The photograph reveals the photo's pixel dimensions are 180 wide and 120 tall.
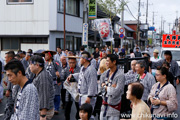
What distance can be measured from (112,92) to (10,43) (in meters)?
16.4

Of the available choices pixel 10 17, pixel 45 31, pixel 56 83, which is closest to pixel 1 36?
pixel 10 17

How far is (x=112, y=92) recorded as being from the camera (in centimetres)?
472

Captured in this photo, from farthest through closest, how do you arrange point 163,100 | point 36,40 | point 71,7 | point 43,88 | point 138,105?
point 71,7 < point 36,40 < point 43,88 < point 163,100 < point 138,105

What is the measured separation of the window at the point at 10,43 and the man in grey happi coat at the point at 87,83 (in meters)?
14.7

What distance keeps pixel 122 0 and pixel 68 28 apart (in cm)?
836

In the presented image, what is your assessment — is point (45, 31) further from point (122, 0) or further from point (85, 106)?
point (85, 106)

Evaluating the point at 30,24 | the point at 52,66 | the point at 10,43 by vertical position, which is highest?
the point at 30,24

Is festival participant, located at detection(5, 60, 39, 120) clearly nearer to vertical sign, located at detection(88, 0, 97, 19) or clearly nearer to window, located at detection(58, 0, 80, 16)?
vertical sign, located at detection(88, 0, 97, 19)

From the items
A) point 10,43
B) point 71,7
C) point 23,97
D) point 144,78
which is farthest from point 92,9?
point 23,97

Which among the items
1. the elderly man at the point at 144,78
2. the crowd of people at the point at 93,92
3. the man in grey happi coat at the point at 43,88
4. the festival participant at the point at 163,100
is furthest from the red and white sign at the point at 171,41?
the man in grey happi coat at the point at 43,88

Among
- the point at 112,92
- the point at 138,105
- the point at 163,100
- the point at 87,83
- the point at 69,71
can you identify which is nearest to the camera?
the point at 138,105

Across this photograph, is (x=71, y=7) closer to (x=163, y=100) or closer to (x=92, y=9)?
(x=92, y=9)

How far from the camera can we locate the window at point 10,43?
19450mm

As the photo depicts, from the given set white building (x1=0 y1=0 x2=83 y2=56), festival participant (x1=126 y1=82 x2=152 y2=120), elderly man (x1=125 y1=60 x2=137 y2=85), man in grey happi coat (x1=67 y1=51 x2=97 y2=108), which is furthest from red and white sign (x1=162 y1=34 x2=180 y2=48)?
festival participant (x1=126 y1=82 x2=152 y2=120)
